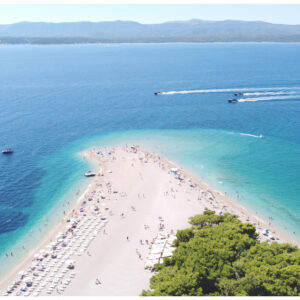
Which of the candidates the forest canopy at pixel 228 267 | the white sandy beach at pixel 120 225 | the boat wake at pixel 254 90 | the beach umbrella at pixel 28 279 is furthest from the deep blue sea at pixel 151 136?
the forest canopy at pixel 228 267

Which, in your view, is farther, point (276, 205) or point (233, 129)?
point (233, 129)

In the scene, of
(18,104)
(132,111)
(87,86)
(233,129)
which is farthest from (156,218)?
(87,86)

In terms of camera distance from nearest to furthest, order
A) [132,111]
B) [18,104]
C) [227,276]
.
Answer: [227,276] < [132,111] < [18,104]

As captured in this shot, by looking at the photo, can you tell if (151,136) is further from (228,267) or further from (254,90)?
(254,90)

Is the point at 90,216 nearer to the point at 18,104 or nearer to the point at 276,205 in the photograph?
the point at 276,205

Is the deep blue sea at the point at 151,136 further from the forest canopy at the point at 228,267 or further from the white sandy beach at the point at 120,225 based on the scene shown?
the forest canopy at the point at 228,267

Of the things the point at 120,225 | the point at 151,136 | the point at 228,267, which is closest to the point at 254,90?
the point at 151,136

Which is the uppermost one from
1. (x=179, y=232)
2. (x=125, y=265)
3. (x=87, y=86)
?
(x=87, y=86)
